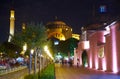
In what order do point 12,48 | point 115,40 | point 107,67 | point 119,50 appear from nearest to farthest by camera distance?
point 119,50, point 115,40, point 107,67, point 12,48

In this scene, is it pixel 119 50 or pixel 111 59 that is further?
pixel 111 59

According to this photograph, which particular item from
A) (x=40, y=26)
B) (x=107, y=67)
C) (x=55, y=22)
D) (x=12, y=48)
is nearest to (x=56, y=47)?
(x=55, y=22)

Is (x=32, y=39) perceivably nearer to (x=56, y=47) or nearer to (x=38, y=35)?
(x=38, y=35)

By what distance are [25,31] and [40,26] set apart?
1456 mm

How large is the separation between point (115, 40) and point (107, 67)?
16.1 feet

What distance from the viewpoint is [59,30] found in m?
181

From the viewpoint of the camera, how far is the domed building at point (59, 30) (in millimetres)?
179375

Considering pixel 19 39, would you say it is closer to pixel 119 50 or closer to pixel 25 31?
pixel 25 31

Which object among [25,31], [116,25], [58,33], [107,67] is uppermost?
[58,33]

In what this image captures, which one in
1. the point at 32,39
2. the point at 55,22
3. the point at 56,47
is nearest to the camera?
the point at 32,39

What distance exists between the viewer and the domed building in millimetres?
179375

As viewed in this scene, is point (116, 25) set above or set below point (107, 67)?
above

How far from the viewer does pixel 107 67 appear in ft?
143

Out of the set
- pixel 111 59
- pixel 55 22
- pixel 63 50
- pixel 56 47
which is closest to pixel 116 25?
pixel 111 59
